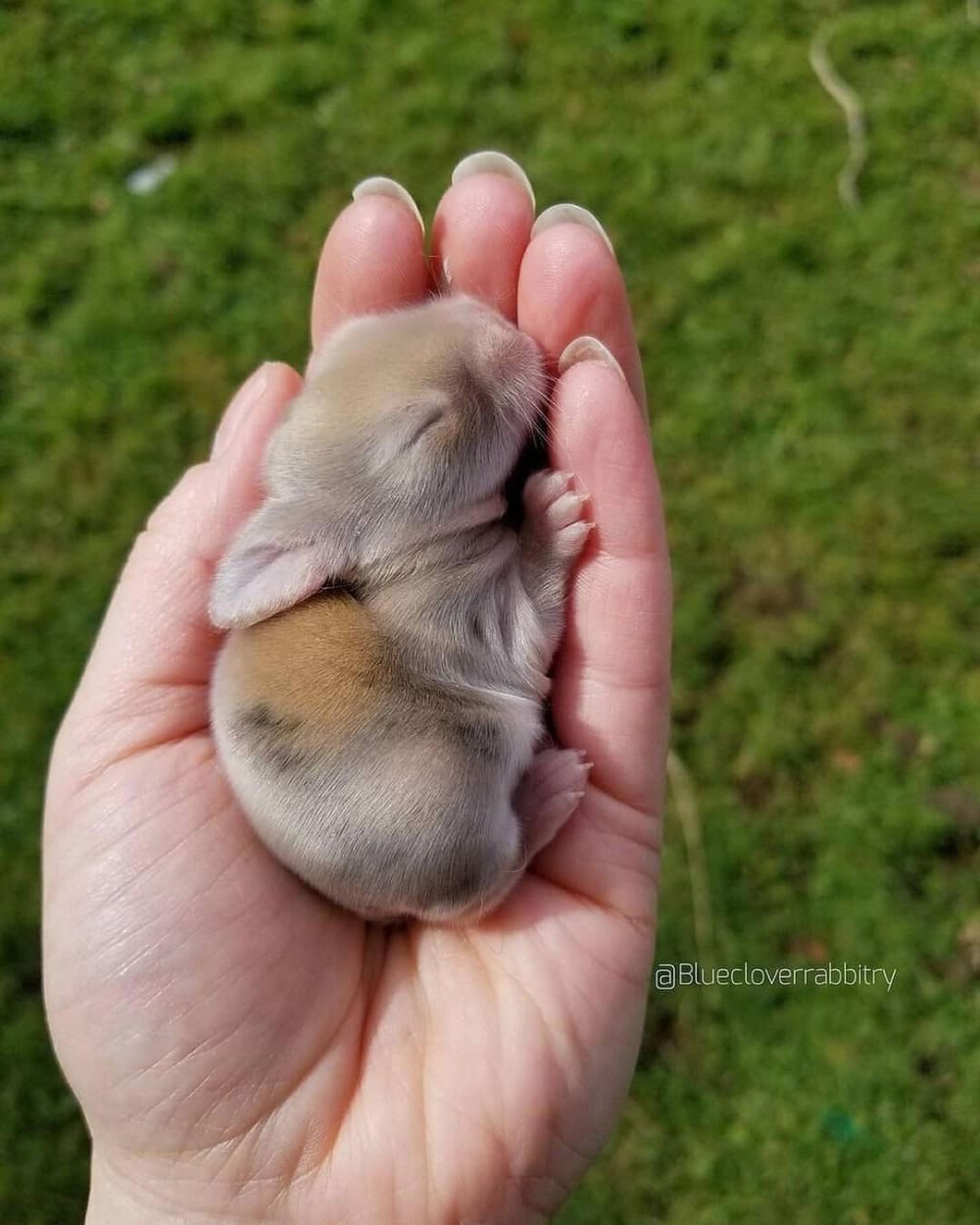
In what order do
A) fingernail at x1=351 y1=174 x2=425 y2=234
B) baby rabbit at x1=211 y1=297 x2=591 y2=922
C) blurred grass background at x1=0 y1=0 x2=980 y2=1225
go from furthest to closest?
blurred grass background at x1=0 y1=0 x2=980 y2=1225 → fingernail at x1=351 y1=174 x2=425 y2=234 → baby rabbit at x1=211 y1=297 x2=591 y2=922

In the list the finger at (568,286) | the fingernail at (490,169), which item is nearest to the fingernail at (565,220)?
the finger at (568,286)

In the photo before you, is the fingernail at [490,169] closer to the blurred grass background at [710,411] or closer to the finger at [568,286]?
the finger at [568,286]

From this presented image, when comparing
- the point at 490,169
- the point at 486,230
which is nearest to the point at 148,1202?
the point at 486,230

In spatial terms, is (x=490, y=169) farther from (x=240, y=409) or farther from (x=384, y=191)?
(x=240, y=409)

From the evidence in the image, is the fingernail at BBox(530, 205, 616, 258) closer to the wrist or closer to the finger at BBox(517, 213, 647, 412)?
the finger at BBox(517, 213, 647, 412)

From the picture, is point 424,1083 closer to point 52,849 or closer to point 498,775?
point 498,775

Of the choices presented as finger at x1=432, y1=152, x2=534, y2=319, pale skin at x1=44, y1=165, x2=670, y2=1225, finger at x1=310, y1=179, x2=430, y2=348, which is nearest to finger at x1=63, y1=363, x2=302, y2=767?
pale skin at x1=44, y1=165, x2=670, y2=1225
